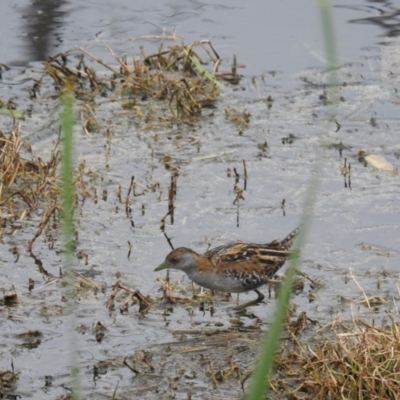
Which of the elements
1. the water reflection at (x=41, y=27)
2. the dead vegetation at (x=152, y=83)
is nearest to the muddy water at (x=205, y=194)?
the water reflection at (x=41, y=27)

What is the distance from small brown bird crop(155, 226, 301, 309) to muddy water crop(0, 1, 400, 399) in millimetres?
180

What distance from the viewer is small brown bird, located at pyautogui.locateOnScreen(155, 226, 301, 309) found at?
6.55 m

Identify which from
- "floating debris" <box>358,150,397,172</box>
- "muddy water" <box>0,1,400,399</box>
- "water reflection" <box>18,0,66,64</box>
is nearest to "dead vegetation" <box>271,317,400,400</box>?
"muddy water" <box>0,1,400,399</box>

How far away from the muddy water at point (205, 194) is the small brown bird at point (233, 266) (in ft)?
0.59

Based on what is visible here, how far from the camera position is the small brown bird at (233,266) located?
6555mm

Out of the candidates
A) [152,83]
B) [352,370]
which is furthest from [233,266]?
[152,83]

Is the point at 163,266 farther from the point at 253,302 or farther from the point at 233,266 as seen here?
the point at 253,302

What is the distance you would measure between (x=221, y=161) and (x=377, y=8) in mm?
4335

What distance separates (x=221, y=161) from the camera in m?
8.86

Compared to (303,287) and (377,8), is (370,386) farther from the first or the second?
(377,8)

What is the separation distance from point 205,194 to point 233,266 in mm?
1764

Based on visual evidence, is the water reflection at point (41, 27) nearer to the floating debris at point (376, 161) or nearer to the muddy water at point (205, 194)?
the muddy water at point (205, 194)

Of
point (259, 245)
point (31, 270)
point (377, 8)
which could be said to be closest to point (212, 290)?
point (259, 245)

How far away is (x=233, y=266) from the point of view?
258 inches
